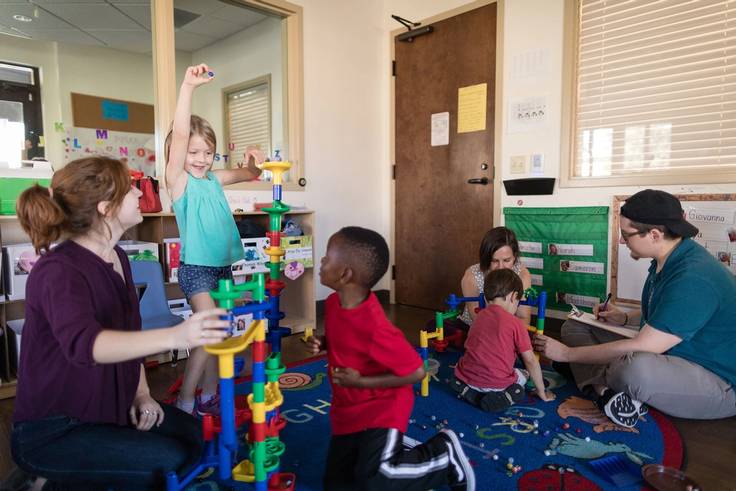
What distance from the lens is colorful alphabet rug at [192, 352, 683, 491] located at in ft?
5.30

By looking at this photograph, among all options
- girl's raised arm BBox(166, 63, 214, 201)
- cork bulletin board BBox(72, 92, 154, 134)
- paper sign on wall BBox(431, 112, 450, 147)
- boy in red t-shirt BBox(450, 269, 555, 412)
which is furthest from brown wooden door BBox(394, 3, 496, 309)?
cork bulletin board BBox(72, 92, 154, 134)

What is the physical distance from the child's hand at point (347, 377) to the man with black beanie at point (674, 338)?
126 centimetres

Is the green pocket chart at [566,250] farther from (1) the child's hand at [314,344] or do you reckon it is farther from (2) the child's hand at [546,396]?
(1) the child's hand at [314,344]

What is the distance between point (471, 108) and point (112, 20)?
3.55 meters

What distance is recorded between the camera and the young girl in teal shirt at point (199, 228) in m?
1.85

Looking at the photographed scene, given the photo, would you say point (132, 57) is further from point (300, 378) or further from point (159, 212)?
point (300, 378)

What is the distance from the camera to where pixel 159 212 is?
294 cm

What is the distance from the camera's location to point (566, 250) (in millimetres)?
3412

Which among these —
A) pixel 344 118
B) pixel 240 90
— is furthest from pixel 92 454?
pixel 240 90

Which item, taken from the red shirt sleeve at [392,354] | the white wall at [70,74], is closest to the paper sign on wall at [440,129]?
the red shirt sleeve at [392,354]

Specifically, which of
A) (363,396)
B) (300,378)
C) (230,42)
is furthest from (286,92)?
(363,396)

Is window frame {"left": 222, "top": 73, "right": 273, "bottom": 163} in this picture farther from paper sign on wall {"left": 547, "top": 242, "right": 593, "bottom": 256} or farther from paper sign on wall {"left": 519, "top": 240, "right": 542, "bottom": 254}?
paper sign on wall {"left": 547, "top": 242, "right": 593, "bottom": 256}

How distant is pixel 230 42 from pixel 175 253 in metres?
3.36

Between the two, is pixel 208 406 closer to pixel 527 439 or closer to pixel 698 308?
pixel 527 439
